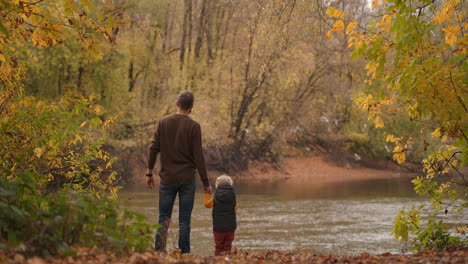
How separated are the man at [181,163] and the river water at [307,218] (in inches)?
10.7

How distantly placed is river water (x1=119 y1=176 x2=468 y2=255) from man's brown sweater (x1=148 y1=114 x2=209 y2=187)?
0.70 metres

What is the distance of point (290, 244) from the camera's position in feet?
37.4

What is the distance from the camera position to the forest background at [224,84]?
7.41 meters

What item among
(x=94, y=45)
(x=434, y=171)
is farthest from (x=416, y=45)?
(x=94, y=45)

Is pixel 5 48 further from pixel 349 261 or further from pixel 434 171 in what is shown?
pixel 434 171

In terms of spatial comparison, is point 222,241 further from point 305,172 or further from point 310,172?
point 310,172

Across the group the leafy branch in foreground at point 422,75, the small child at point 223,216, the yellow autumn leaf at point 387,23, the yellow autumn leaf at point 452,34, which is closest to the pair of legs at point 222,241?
the small child at point 223,216

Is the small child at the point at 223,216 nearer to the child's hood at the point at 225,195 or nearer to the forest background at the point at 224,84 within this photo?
A: the child's hood at the point at 225,195

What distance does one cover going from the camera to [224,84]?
33125 mm

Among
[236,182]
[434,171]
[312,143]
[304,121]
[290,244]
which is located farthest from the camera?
[312,143]

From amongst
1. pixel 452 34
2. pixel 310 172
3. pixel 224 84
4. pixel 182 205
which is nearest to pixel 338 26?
pixel 452 34

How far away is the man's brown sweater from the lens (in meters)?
7.16

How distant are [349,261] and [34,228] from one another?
3180 mm

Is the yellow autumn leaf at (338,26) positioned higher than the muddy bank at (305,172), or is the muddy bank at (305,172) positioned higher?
the yellow autumn leaf at (338,26)
